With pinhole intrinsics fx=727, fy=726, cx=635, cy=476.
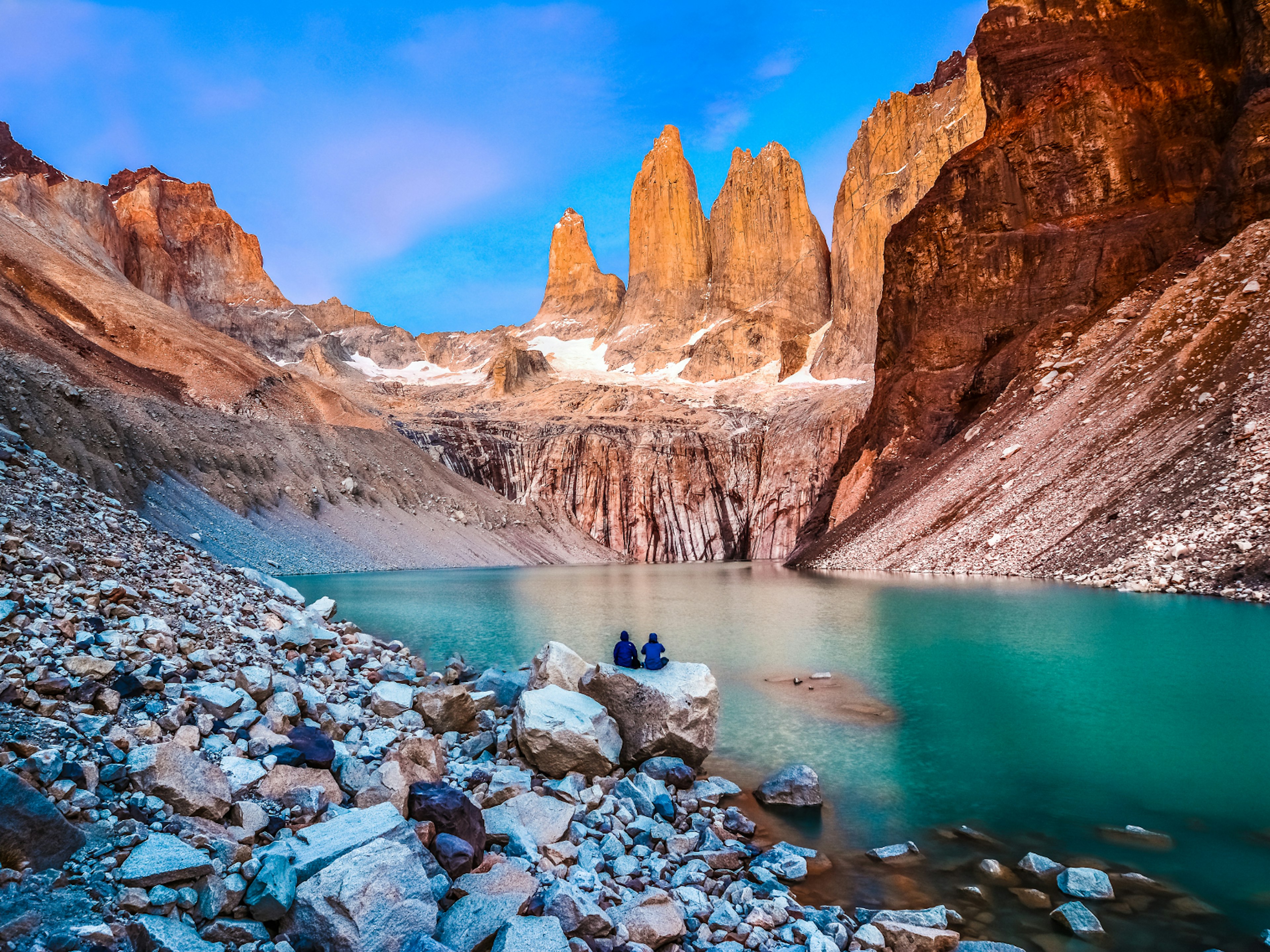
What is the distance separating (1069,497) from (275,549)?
40.8 m

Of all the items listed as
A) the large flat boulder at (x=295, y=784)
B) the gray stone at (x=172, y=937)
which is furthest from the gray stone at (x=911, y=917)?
the gray stone at (x=172, y=937)

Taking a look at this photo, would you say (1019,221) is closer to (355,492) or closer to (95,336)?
(355,492)

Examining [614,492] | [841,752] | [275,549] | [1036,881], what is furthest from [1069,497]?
[614,492]

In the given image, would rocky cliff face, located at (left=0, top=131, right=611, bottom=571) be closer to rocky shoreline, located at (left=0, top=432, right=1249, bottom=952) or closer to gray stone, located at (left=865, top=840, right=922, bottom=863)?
rocky shoreline, located at (left=0, top=432, right=1249, bottom=952)

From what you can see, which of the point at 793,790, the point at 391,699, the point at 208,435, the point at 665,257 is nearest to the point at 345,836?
the point at 391,699

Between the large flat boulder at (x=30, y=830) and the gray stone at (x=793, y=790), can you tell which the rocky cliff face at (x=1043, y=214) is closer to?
the gray stone at (x=793, y=790)

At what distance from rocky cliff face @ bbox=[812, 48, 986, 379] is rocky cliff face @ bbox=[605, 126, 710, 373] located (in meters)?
28.7

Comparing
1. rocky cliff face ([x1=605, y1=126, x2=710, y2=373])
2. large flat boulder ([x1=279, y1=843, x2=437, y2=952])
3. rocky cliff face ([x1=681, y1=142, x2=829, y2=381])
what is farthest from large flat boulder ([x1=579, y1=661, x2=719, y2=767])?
rocky cliff face ([x1=605, y1=126, x2=710, y2=373])

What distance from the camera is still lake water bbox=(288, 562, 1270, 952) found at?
751cm

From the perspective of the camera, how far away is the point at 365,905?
4434 millimetres

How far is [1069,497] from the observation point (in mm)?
29578

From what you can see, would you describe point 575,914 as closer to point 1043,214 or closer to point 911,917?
point 911,917

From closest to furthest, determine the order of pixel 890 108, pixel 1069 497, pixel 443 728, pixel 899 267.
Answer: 1. pixel 443 728
2. pixel 1069 497
3. pixel 899 267
4. pixel 890 108

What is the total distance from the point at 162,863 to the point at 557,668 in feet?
21.6
